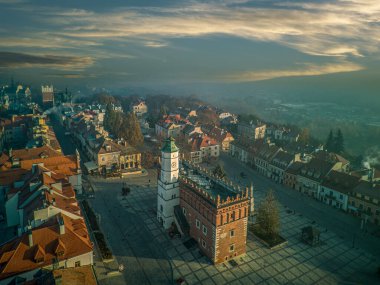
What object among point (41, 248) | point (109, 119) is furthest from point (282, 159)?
point (109, 119)

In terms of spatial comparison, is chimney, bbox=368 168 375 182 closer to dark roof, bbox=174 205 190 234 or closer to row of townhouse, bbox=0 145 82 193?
dark roof, bbox=174 205 190 234

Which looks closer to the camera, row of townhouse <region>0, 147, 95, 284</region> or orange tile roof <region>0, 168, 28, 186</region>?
row of townhouse <region>0, 147, 95, 284</region>

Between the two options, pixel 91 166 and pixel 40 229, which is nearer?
pixel 40 229

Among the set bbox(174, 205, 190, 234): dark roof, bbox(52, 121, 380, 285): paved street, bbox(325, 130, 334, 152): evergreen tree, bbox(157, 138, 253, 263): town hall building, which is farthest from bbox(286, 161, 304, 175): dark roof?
bbox(174, 205, 190, 234): dark roof

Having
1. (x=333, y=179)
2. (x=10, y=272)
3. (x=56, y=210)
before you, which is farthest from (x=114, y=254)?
(x=333, y=179)

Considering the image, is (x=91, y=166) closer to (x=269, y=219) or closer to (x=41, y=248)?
(x=41, y=248)

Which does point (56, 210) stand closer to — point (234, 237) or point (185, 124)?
point (234, 237)

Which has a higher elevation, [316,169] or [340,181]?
[316,169]
